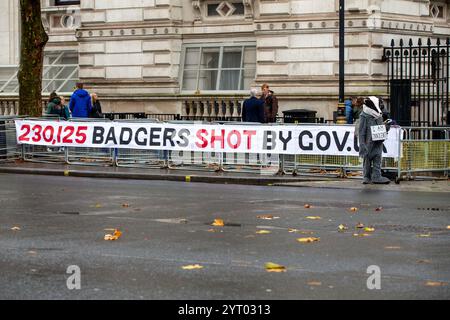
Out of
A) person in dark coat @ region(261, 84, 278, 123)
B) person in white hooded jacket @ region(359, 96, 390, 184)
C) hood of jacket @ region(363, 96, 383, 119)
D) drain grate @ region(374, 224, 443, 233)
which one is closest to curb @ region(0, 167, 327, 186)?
person in white hooded jacket @ region(359, 96, 390, 184)

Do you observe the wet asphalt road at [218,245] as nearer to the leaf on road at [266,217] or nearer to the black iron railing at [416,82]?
the leaf on road at [266,217]

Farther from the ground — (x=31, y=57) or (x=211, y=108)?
(x=31, y=57)

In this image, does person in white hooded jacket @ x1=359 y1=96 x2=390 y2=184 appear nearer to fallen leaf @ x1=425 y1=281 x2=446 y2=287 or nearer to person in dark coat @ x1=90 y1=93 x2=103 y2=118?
person in dark coat @ x1=90 y1=93 x2=103 y2=118

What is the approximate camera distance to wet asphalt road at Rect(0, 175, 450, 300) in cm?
1105

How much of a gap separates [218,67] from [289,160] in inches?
440

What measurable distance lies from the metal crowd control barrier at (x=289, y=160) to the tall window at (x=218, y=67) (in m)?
7.96

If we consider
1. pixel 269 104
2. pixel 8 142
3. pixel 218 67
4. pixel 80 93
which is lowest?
pixel 8 142

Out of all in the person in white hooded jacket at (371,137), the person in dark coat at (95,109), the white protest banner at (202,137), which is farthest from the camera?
the person in dark coat at (95,109)

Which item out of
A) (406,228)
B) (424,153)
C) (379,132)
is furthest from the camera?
(424,153)

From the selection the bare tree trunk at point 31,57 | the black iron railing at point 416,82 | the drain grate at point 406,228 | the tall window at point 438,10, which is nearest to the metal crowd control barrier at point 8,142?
the bare tree trunk at point 31,57

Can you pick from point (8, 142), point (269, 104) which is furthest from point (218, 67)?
point (8, 142)

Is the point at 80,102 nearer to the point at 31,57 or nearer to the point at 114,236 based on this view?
the point at 31,57

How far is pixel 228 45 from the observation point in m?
36.9

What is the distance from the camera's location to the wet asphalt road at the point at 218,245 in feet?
36.3
